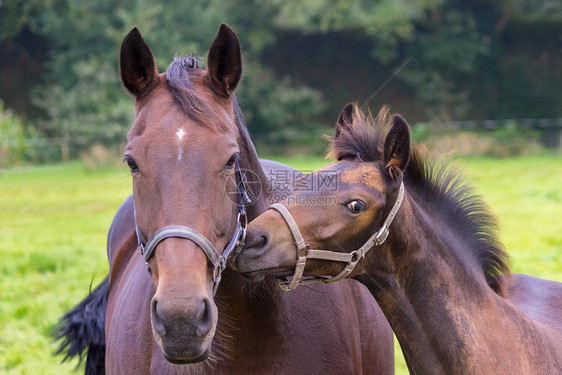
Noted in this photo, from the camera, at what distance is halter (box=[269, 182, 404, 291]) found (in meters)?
2.31

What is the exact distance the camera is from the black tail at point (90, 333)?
402 cm

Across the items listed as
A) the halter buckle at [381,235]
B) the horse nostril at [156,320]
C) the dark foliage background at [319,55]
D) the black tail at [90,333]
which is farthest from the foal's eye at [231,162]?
the dark foliage background at [319,55]

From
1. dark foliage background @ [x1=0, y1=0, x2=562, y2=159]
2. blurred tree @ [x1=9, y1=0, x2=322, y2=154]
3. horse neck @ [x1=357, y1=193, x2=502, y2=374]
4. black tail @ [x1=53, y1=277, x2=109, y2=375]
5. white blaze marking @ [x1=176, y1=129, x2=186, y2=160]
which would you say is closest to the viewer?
white blaze marking @ [x1=176, y1=129, x2=186, y2=160]

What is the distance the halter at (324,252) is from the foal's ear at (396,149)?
→ 0.31 ft

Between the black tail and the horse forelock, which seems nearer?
the horse forelock

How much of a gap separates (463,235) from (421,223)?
0.30 meters

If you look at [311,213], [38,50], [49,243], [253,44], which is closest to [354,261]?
[311,213]

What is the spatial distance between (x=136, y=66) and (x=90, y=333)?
2358 millimetres

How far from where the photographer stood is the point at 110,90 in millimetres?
22500

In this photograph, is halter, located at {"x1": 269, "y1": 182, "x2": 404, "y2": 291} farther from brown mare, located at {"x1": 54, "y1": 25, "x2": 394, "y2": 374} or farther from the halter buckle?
brown mare, located at {"x1": 54, "y1": 25, "x2": 394, "y2": 374}

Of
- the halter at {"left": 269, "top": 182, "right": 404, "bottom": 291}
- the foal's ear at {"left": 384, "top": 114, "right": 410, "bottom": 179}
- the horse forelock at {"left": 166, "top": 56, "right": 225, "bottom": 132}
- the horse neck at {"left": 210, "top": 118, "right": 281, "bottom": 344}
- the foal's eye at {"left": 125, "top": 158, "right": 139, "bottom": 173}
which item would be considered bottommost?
the horse neck at {"left": 210, "top": 118, "right": 281, "bottom": 344}

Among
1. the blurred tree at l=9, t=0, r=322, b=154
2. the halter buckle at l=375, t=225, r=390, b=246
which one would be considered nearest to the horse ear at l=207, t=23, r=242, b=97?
the halter buckle at l=375, t=225, r=390, b=246

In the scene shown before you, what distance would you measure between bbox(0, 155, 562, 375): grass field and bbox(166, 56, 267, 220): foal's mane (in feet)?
1.95

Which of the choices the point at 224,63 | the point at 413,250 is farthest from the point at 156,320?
the point at 413,250
